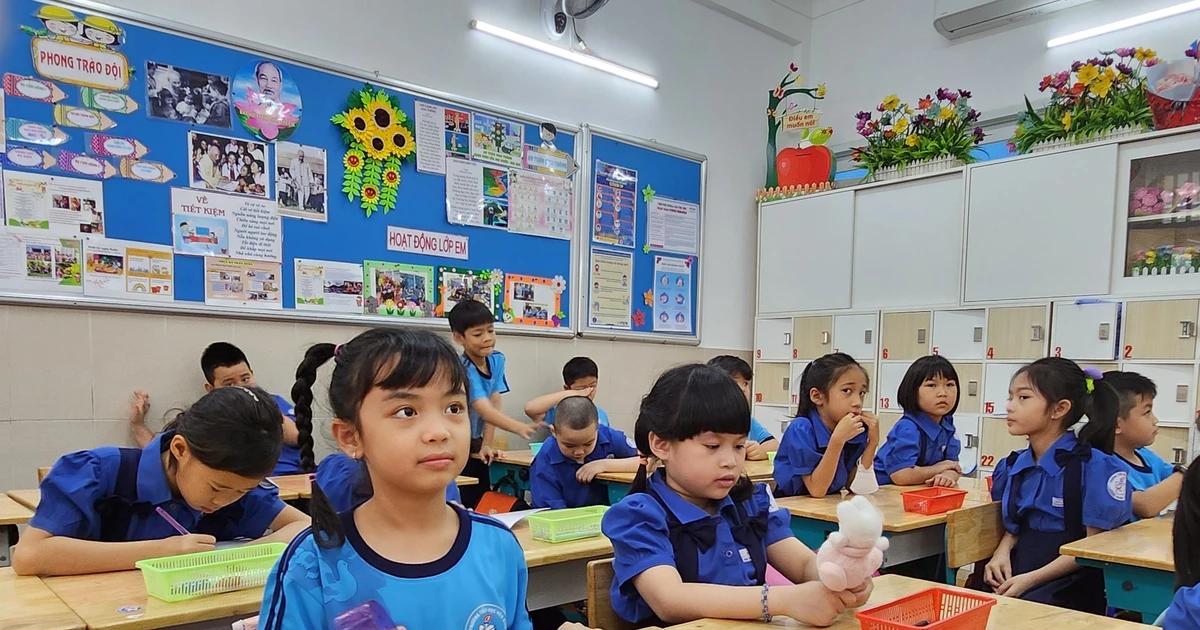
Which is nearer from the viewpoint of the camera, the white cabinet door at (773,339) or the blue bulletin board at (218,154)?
the blue bulletin board at (218,154)

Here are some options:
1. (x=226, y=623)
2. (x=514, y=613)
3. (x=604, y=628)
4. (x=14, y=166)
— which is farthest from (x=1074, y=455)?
(x=14, y=166)

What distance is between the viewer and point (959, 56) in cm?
516

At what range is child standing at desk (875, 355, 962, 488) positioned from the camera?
316 centimetres

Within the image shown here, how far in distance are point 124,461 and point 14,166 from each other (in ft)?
6.73

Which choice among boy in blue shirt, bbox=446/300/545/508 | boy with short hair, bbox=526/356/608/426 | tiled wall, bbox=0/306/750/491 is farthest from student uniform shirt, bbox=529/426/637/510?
tiled wall, bbox=0/306/750/491

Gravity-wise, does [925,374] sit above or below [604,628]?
above

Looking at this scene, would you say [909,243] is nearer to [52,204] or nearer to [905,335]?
[905,335]

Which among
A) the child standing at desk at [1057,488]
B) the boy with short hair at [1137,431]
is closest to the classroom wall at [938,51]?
the boy with short hair at [1137,431]

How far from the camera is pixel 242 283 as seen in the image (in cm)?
350

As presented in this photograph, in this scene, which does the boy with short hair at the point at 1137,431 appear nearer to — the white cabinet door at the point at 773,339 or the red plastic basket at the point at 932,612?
the red plastic basket at the point at 932,612

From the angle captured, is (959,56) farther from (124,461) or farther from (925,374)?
(124,461)

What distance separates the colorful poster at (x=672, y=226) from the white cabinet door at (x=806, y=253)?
0.58 meters

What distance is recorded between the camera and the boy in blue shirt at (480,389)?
3771mm

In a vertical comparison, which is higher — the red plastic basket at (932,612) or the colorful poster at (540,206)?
the colorful poster at (540,206)
